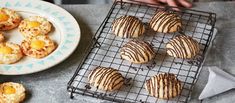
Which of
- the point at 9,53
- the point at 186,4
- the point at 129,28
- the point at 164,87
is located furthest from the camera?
the point at 186,4

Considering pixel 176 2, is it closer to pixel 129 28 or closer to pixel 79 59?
pixel 129 28

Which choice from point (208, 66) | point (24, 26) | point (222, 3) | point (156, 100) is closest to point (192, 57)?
point (208, 66)

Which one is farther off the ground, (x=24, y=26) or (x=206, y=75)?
(x=24, y=26)

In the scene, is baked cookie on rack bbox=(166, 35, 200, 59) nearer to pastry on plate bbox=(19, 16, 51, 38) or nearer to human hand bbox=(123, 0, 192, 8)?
human hand bbox=(123, 0, 192, 8)

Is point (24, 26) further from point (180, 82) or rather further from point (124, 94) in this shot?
point (180, 82)

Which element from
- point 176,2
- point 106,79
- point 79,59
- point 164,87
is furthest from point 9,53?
point 176,2

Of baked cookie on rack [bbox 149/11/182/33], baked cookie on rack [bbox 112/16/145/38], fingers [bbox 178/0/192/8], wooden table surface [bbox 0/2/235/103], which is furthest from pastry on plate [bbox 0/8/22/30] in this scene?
fingers [bbox 178/0/192/8]
